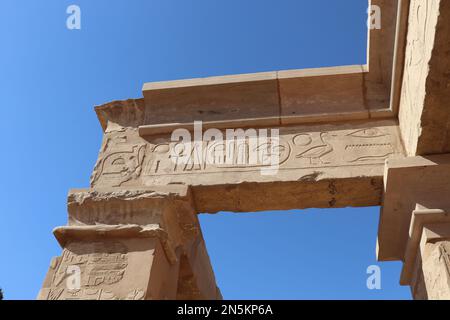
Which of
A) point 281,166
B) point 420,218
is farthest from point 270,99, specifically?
point 420,218

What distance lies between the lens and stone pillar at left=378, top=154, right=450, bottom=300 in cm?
326

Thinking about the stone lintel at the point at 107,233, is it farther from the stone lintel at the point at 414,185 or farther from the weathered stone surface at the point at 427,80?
the weathered stone surface at the point at 427,80

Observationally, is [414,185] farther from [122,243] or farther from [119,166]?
[119,166]

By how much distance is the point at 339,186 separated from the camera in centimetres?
386

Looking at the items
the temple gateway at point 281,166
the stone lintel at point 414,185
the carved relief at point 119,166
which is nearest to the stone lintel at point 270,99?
the temple gateway at point 281,166

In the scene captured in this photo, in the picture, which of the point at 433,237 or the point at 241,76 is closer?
the point at 433,237

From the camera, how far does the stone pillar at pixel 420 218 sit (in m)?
3.26

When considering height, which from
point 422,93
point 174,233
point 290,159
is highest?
point 422,93

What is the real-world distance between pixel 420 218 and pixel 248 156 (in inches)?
61.0

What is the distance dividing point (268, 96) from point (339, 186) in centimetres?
122

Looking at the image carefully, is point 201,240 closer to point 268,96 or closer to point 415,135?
point 268,96

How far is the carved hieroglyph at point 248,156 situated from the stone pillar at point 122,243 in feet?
0.92

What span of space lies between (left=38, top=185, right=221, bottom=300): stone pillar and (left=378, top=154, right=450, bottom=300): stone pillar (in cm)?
174

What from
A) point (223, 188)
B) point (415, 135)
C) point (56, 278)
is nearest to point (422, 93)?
point (415, 135)
